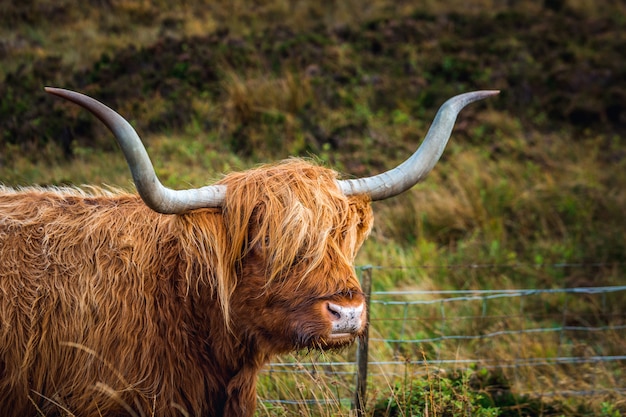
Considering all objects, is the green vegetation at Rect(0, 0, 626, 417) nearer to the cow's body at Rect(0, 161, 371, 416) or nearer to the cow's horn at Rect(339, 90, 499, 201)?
the cow's body at Rect(0, 161, 371, 416)

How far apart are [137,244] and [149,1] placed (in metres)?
9.65

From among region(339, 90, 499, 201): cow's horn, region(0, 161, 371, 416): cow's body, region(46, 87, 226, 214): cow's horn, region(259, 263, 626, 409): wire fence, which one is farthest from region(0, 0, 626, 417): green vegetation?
region(46, 87, 226, 214): cow's horn

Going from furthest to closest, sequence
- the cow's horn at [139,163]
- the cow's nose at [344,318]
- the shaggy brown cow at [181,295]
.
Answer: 1. the shaggy brown cow at [181,295]
2. the cow's nose at [344,318]
3. the cow's horn at [139,163]

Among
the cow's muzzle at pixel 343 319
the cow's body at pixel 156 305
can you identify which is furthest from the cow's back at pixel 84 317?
the cow's muzzle at pixel 343 319

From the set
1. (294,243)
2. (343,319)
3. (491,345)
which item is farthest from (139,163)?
(491,345)

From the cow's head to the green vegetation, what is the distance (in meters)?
1.09

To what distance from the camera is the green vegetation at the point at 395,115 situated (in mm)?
6617

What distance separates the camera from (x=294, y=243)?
3.01 meters

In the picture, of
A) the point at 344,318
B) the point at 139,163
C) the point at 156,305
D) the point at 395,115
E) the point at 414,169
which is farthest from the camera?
the point at 395,115

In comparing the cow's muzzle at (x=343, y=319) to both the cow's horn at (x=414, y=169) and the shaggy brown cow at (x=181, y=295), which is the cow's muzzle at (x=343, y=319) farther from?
the cow's horn at (x=414, y=169)

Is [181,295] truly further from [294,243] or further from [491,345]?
[491,345]

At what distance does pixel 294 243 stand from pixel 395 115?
6.82 meters

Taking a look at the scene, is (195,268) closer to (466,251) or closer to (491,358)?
(491,358)

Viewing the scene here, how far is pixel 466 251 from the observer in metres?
6.91
